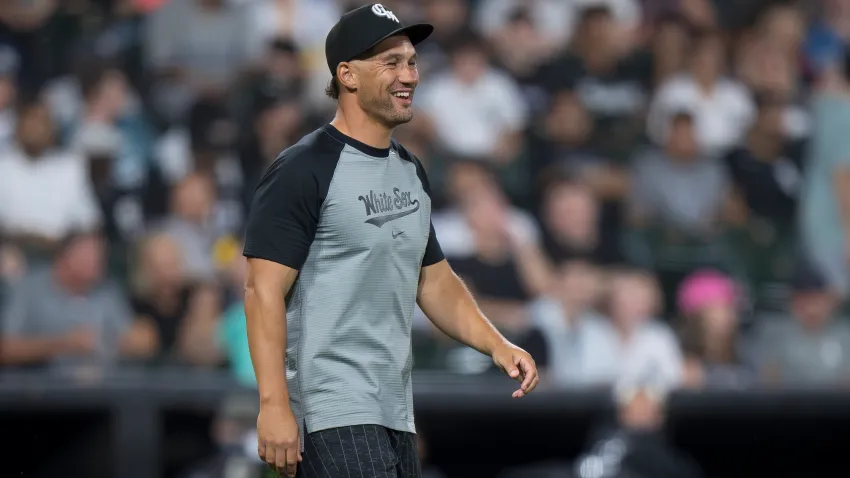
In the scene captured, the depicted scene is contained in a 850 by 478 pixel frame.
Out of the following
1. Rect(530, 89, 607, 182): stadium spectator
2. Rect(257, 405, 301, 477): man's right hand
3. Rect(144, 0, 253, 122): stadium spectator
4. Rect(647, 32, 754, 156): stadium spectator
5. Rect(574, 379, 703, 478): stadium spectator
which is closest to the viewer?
Rect(257, 405, 301, 477): man's right hand


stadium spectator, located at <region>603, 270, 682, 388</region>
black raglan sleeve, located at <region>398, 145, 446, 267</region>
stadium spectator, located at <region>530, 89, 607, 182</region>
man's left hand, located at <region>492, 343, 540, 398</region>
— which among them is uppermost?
black raglan sleeve, located at <region>398, 145, 446, 267</region>

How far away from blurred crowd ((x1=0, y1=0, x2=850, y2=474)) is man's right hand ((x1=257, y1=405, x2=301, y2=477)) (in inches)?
162

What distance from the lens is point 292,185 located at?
3.15 m

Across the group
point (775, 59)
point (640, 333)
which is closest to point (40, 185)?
point (640, 333)

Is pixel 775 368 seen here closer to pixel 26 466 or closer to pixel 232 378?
pixel 232 378

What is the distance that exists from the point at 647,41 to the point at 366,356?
7293 mm

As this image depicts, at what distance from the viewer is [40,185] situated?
8.07 meters

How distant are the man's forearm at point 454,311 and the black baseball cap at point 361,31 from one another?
655mm

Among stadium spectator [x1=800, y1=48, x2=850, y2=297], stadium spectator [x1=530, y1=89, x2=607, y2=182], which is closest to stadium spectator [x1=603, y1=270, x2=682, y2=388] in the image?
stadium spectator [x1=530, y1=89, x2=607, y2=182]

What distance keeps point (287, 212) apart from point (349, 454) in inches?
23.3

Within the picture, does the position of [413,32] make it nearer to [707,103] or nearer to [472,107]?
[472,107]

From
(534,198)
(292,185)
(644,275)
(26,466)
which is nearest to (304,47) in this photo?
(534,198)

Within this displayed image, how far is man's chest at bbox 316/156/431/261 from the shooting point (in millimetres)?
3213

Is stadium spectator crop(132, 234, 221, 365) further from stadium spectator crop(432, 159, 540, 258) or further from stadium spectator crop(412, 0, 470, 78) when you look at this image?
stadium spectator crop(412, 0, 470, 78)
